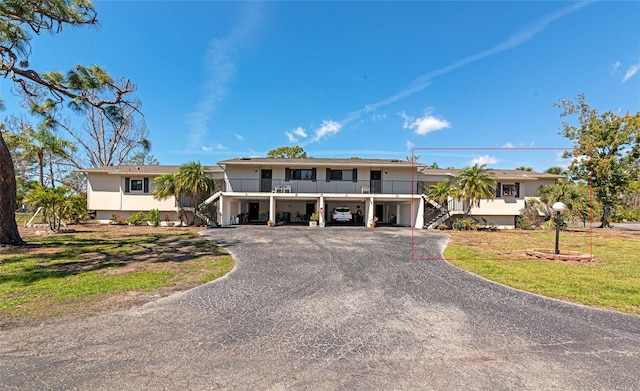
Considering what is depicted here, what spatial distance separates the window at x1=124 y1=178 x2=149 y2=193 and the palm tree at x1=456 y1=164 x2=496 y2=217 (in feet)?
74.3

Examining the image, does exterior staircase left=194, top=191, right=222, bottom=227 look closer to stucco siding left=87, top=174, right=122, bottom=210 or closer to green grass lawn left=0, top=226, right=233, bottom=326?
stucco siding left=87, top=174, right=122, bottom=210

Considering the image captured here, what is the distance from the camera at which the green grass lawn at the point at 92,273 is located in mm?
4664

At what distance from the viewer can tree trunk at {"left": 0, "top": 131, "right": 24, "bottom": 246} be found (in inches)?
386

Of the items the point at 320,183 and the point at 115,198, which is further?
the point at 320,183

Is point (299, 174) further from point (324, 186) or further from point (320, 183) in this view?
point (324, 186)

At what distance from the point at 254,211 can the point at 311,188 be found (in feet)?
23.9

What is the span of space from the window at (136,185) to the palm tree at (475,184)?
22.7 m

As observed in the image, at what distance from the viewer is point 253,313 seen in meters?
4.45

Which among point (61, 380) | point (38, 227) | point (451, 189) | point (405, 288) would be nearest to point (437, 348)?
point (405, 288)

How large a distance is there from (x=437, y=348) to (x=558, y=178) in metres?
24.6

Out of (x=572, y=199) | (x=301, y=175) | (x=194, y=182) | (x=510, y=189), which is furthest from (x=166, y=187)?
(x=572, y=199)

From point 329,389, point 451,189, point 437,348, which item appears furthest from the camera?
point 451,189

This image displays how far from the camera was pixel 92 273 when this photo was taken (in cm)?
660

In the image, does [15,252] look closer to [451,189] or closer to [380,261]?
[380,261]
